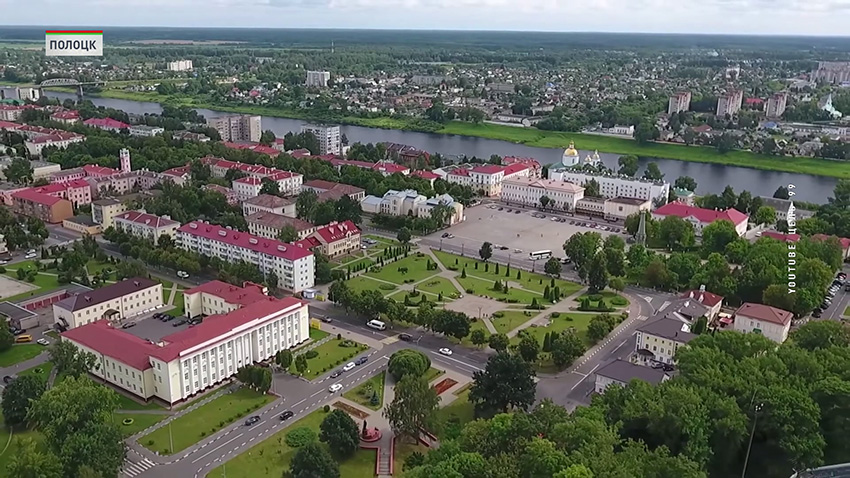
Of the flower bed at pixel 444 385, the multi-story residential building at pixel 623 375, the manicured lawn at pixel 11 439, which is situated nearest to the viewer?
the manicured lawn at pixel 11 439

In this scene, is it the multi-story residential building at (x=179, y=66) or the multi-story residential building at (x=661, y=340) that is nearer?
the multi-story residential building at (x=661, y=340)

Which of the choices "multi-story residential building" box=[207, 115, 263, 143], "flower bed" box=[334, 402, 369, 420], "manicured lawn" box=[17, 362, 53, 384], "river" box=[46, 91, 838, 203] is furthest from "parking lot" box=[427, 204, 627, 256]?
"multi-story residential building" box=[207, 115, 263, 143]

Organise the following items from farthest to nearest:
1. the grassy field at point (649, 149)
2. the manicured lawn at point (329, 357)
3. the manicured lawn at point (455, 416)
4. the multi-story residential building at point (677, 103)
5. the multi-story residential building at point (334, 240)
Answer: the multi-story residential building at point (677, 103) < the grassy field at point (649, 149) < the multi-story residential building at point (334, 240) < the manicured lawn at point (329, 357) < the manicured lawn at point (455, 416)

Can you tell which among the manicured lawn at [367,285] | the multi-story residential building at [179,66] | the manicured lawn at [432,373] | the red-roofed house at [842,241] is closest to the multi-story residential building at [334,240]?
the manicured lawn at [367,285]

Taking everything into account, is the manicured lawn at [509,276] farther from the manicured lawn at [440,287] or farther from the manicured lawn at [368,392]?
the manicured lawn at [368,392]

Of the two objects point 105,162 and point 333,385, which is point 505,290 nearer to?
point 333,385

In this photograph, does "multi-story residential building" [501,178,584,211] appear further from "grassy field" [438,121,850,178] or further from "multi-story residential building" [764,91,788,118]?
"multi-story residential building" [764,91,788,118]

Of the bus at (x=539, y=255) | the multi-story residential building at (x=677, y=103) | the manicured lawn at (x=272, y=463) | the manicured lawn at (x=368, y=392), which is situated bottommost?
the manicured lawn at (x=272, y=463)

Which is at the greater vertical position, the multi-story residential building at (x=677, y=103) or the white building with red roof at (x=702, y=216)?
the multi-story residential building at (x=677, y=103)
